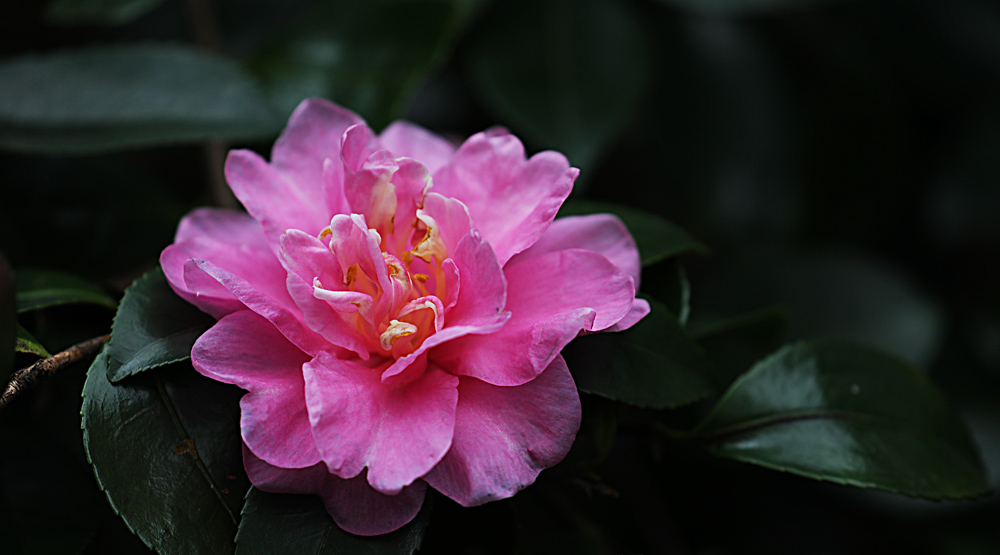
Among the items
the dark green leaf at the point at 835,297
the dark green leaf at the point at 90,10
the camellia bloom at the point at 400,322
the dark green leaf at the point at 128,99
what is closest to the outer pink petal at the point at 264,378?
the camellia bloom at the point at 400,322

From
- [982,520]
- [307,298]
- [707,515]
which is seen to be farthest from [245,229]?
[982,520]

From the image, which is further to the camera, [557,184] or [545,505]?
[545,505]

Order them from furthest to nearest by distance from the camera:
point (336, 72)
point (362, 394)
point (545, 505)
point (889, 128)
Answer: point (889, 128)
point (336, 72)
point (545, 505)
point (362, 394)

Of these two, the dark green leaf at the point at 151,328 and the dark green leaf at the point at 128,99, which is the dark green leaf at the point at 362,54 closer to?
the dark green leaf at the point at 128,99

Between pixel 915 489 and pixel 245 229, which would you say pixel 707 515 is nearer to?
pixel 915 489

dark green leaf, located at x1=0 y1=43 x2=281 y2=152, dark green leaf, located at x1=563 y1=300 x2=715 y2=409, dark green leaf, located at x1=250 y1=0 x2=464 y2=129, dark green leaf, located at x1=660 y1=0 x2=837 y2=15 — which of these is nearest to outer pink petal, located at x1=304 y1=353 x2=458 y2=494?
dark green leaf, located at x1=563 y1=300 x2=715 y2=409

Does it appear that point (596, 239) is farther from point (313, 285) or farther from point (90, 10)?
point (90, 10)

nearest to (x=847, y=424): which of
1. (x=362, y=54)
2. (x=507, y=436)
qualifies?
(x=507, y=436)
